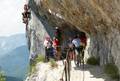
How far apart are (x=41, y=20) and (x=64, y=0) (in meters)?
20.7

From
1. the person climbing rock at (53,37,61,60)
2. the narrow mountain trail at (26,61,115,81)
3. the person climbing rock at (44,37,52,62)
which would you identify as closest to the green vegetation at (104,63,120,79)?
the narrow mountain trail at (26,61,115,81)

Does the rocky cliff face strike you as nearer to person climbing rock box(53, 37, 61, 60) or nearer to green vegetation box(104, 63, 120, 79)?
green vegetation box(104, 63, 120, 79)

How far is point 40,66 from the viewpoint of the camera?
121 feet

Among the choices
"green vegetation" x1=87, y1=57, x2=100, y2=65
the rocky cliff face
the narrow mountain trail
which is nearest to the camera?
the rocky cliff face

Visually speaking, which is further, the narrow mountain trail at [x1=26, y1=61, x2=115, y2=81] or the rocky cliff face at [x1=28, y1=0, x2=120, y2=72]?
the narrow mountain trail at [x1=26, y1=61, x2=115, y2=81]

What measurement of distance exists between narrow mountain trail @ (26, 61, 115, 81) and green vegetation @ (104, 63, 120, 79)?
0.98ft

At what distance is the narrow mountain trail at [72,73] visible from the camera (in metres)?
29.6

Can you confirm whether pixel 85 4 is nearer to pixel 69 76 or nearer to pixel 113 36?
pixel 113 36

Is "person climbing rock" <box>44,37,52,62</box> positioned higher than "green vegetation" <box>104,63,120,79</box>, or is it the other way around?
"person climbing rock" <box>44,37,52,62</box>

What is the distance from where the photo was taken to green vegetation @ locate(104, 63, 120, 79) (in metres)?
28.2

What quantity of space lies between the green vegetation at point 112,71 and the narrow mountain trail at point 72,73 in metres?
0.30

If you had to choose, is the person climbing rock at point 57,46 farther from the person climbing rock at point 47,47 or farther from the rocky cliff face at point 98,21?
the rocky cliff face at point 98,21

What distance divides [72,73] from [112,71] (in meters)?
3.44

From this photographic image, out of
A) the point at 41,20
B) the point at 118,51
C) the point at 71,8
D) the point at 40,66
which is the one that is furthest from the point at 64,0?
the point at 41,20
